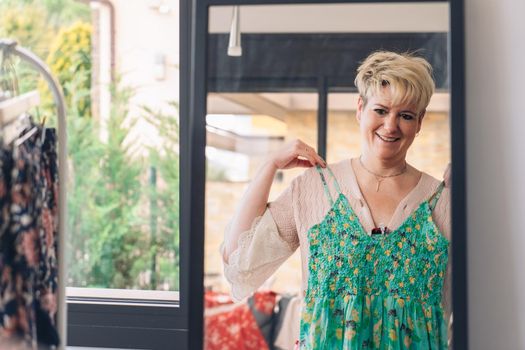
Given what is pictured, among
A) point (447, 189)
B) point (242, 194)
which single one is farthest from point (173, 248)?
point (447, 189)

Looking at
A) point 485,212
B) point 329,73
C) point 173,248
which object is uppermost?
point 329,73

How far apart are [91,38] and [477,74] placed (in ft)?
4.38

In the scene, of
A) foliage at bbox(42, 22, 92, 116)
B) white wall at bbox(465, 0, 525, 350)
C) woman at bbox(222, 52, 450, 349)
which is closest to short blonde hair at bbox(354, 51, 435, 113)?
woman at bbox(222, 52, 450, 349)

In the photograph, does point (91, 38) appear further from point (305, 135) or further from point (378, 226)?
point (378, 226)

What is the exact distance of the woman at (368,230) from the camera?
1787 mm

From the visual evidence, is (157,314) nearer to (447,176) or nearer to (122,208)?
(122,208)

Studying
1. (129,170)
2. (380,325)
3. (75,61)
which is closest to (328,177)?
(380,325)

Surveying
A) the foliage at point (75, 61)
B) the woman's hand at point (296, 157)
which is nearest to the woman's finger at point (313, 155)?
the woman's hand at point (296, 157)

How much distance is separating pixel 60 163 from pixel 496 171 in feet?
3.59

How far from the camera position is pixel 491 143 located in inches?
73.4

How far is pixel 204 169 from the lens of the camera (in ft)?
6.15

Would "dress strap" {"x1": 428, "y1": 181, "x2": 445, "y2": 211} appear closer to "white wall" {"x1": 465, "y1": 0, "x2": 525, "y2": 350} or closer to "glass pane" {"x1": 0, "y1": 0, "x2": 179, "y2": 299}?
"white wall" {"x1": 465, "y1": 0, "x2": 525, "y2": 350}

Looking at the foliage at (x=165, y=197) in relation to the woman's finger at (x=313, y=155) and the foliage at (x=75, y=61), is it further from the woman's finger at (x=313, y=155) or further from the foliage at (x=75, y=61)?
the woman's finger at (x=313, y=155)

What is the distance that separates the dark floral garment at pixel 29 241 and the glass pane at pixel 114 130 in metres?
0.69
